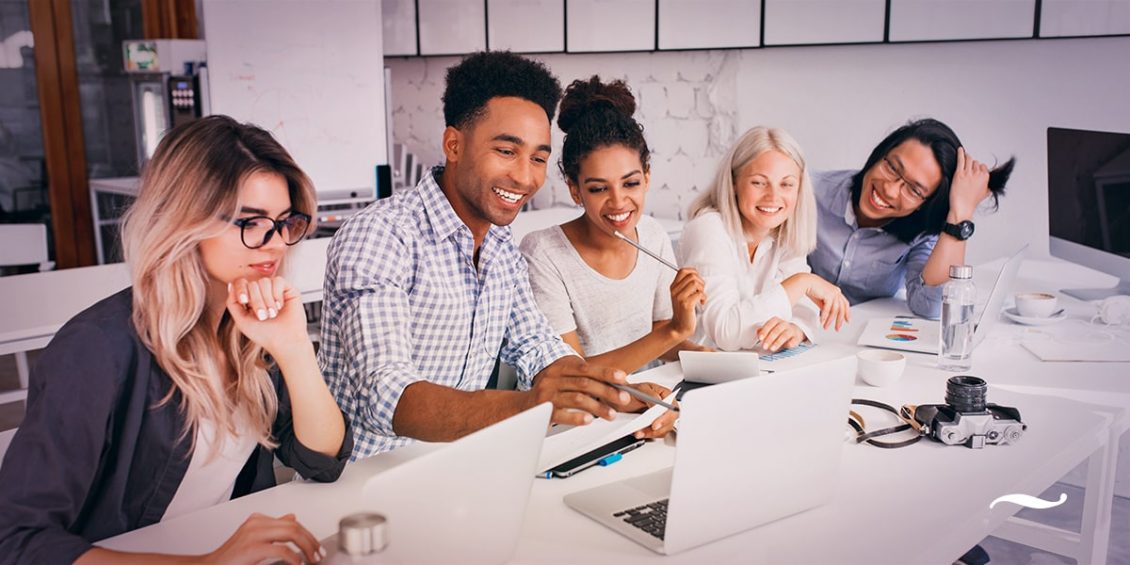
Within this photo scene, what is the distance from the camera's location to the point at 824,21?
3496mm

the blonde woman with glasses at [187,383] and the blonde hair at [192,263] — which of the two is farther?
the blonde hair at [192,263]

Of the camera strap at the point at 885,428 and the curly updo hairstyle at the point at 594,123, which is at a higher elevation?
the curly updo hairstyle at the point at 594,123

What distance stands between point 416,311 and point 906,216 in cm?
164

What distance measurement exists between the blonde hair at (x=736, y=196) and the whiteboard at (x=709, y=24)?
159 cm

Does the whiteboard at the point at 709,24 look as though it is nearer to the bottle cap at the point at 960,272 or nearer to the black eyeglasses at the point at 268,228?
the bottle cap at the point at 960,272

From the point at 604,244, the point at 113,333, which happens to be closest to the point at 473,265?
the point at 604,244

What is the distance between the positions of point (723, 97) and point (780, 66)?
0.30m

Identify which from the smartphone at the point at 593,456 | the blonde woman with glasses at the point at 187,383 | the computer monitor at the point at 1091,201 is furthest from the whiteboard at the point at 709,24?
the blonde woman with glasses at the point at 187,383

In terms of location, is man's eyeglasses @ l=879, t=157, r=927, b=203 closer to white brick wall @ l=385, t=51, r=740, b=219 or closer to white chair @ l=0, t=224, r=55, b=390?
white brick wall @ l=385, t=51, r=740, b=219

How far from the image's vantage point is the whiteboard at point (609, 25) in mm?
4051

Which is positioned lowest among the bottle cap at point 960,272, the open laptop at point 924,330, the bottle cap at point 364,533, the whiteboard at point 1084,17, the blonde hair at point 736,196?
the open laptop at point 924,330

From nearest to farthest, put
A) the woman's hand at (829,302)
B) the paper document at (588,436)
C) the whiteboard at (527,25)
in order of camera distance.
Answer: the paper document at (588,436) < the woman's hand at (829,302) < the whiteboard at (527,25)

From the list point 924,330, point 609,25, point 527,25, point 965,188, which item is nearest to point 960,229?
point 965,188

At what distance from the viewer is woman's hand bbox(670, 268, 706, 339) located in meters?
1.79
